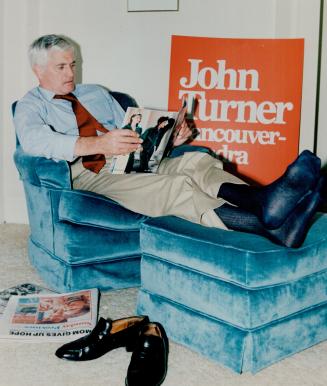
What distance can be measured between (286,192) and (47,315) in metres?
0.87

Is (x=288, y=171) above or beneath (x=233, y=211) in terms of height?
above

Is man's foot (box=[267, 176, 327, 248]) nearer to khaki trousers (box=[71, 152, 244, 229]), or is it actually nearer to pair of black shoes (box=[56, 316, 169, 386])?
khaki trousers (box=[71, 152, 244, 229])

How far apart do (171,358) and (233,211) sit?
1.74 feet

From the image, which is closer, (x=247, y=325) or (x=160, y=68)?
(x=247, y=325)

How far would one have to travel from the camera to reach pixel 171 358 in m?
1.60

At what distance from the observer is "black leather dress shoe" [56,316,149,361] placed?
1561mm

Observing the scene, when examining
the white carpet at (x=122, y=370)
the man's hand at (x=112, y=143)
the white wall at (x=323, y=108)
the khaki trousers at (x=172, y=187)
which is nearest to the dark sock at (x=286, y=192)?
the khaki trousers at (x=172, y=187)

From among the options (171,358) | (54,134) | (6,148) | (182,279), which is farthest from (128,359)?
(6,148)

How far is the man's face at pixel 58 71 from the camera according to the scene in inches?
91.4

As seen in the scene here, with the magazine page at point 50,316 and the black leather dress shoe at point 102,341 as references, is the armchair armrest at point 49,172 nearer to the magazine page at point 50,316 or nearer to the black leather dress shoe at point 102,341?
the magazine page at point 50,316

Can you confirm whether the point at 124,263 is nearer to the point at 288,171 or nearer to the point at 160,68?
the point at 288,171

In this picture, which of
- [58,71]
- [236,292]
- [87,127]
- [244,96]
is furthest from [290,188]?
[244,96]

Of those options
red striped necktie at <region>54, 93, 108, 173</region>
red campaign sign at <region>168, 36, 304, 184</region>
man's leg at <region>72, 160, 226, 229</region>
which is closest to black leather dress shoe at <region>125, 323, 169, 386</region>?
man's leg at <region>72, 160, 226, 229</region>

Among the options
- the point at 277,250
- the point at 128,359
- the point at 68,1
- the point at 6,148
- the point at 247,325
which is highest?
the point at 68,1
